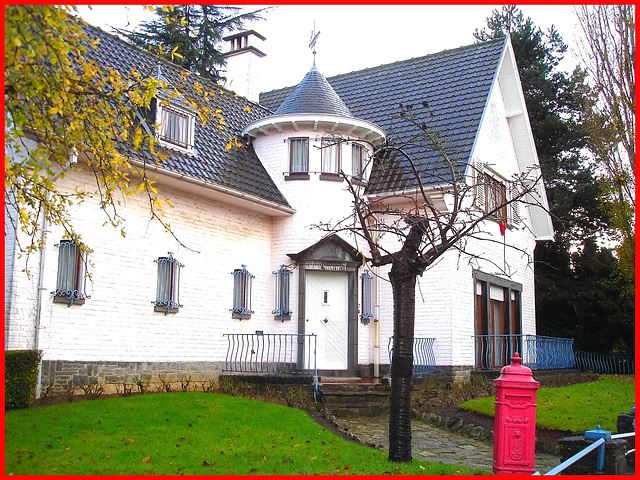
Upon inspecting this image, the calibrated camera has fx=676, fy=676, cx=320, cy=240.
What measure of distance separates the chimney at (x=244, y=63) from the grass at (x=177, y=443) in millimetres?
13362

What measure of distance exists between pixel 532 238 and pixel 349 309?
9.32 meters

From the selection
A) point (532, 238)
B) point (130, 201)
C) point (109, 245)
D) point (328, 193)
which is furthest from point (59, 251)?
point (532, 238)

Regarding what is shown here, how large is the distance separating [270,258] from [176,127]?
4028mm

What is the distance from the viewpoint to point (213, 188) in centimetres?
1460

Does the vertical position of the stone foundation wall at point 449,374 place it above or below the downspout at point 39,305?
below

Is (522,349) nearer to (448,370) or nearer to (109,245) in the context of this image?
(448,370)

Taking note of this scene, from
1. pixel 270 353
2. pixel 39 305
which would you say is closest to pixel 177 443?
pixel 39 305

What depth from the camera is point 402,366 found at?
8.20 meters

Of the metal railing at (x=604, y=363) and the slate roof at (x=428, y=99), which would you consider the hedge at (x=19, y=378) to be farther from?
the metal railing at (x=604, y=363)

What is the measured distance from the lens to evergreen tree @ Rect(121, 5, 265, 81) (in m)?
30.0

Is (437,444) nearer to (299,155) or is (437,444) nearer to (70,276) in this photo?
(70,276)

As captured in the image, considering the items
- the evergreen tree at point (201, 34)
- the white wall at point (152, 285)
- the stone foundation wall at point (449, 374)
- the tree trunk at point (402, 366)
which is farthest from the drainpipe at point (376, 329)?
the evergreen tree at point (201, 34)

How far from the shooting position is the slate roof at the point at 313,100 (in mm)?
16781

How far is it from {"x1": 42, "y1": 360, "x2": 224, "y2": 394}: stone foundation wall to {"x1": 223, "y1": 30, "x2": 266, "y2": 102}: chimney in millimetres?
10505
